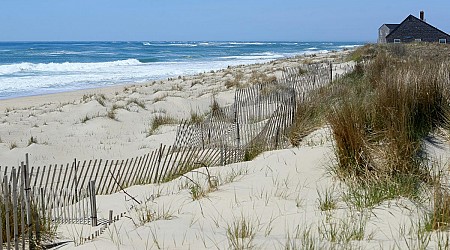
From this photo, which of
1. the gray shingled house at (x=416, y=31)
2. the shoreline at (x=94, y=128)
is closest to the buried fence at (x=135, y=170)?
the shoreline at (x=94, y=128)

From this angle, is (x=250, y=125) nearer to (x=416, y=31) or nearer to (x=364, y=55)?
(x=364, y=55)

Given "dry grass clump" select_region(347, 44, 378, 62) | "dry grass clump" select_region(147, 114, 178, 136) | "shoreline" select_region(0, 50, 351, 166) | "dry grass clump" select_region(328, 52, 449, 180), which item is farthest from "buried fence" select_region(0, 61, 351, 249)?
"dry grass clump" select_region(347, 44, 378, 62)

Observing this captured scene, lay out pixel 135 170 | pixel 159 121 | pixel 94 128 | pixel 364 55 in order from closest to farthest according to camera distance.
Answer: pixel 135 170 → pixel 94 128 → pixel 159 121 → pixel 364 55

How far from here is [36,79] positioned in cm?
3294

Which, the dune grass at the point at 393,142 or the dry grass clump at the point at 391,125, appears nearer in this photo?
the dune grass at the point at 393,142

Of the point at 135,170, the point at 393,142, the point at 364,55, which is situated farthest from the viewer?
the point at 364,55

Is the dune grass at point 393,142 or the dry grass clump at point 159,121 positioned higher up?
the dune grass at point 393,142

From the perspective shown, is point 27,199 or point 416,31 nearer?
point 27,199

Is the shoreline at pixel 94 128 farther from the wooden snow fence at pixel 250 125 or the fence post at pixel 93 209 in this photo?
the fence post at pixel 93 209

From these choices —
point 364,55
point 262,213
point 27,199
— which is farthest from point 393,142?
point 364,55

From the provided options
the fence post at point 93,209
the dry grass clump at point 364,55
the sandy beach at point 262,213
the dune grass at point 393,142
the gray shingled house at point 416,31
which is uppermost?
the gray shingled house at point 416,31

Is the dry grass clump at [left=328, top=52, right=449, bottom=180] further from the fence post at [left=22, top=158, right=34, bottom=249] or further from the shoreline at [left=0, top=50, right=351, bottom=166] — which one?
the shoreline at [left=0, top=50, right=351, bottom=166]

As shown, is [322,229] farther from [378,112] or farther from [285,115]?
[285,115]

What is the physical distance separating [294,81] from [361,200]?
7230 millimetres
